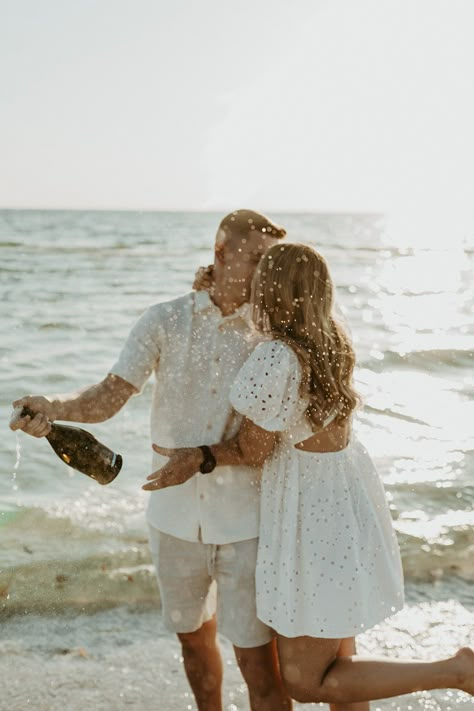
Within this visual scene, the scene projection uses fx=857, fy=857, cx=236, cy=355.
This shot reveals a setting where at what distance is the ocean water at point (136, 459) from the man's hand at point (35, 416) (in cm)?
115

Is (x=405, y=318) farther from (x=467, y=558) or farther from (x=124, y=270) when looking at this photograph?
(x=467, y=558)

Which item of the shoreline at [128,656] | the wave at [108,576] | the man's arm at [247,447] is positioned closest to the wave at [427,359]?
the wave at [108,576]

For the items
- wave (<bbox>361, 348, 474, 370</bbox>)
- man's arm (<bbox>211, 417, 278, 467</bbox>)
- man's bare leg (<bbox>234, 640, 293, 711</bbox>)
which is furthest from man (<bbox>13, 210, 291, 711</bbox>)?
wave (<bbox>361, 348, 474, 370</bbox>)

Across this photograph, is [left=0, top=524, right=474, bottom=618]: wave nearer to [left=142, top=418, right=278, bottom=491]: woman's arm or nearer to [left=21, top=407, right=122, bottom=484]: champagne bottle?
[left=21, top=407, right=122, bottom=484]: champagne bottle

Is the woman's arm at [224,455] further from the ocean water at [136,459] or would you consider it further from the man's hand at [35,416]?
the ocean water at [136,459]

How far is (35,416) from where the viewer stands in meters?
3.04

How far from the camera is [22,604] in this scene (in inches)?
197

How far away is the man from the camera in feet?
10.2

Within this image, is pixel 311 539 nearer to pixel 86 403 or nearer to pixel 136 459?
pixel 86 403

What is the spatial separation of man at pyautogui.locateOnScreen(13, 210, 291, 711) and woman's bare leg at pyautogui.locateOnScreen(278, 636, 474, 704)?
206 millimetres

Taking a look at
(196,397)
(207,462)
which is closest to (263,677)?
(207,462)

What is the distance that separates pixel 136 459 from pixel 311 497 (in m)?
4.80

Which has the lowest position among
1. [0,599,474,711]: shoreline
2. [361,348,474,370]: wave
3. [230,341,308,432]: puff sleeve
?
[361,348,474,370]: wave

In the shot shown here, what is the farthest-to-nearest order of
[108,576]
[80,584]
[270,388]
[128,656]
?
1. [108,576]
2. [80,584]
3. [128,656]
4. [270,388]
